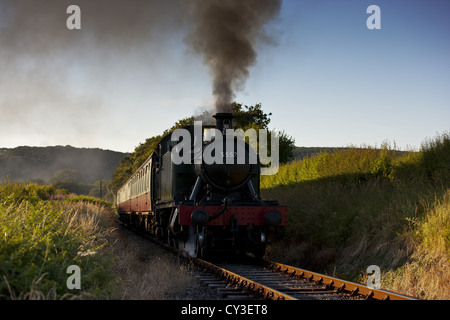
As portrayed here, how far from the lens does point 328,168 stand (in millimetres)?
15469

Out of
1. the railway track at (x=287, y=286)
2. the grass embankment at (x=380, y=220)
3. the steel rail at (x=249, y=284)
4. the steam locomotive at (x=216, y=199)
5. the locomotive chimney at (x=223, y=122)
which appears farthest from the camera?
the locomotive chimney at (x=223, y=122)

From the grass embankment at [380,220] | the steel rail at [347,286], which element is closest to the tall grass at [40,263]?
the steel rail at [347,286]

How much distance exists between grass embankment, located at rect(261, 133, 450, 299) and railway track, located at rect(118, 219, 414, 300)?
988mm

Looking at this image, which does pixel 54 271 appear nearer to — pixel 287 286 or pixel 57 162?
pixel 287 286

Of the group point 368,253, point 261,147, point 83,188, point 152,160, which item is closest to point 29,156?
point 83,188

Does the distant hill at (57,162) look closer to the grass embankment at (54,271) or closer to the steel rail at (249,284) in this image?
the steel rail at (249,284)

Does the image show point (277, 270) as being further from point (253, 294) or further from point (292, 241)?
point (292, 241)

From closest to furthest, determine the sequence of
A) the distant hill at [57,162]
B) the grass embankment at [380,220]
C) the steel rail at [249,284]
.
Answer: the steel rail at [249,284] → the grass embankment at [380,220] → the distant hill at [57,162]

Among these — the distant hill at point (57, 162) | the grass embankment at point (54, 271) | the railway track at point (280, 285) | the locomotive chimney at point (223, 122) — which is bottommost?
the railway track at point (280, 285)

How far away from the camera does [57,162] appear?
129 m

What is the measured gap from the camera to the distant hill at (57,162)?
114050mm

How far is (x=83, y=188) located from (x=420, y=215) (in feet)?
312

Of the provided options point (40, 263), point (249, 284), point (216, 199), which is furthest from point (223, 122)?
point (40, 263)

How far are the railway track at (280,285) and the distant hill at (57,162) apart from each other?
347ft
